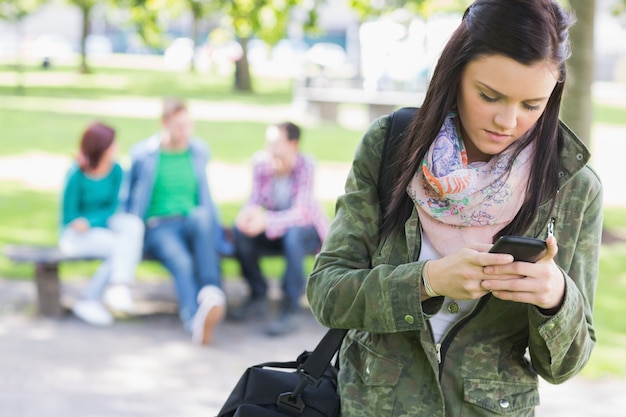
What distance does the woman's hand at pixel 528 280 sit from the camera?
1.87 metres

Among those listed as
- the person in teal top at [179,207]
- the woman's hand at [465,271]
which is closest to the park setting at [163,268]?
the person in teal top at [179,207]

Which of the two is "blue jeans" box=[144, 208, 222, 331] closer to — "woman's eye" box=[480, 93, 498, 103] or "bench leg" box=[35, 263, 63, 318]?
"bench leg" box=[35, 263, 63, 318]

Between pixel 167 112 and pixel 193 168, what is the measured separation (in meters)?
0.49

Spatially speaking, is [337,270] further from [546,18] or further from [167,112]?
[167,112]

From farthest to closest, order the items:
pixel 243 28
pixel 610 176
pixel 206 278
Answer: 1. pixel 610 176
2. pixel 243 28
3. pixel 206 278

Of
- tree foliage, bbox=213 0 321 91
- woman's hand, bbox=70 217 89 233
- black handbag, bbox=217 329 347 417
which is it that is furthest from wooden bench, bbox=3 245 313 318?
black handbag, bbox=217 329 347 417

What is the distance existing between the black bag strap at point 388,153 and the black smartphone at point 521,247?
36 centimetres

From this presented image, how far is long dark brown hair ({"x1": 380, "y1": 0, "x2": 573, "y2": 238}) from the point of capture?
6.48 feet

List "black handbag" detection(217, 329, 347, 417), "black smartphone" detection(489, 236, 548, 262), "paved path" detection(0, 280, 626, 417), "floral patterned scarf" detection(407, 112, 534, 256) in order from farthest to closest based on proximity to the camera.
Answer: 1. "paved path" detection(0, 280, 626, 417)
2. "black handbag" detection(217, 329, 347, 417)
3. "floral patterned scarf" detection(407, 112, 534, 256)
4. "black smartphone" detection(489, 236, 548, 262)

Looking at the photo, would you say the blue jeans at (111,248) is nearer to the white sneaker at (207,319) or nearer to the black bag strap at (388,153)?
the white sneaker at (207,319)

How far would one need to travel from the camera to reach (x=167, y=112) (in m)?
7.72

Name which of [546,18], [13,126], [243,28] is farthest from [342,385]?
[13,126]

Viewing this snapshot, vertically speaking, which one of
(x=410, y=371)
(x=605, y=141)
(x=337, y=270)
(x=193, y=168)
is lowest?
(x=605, y=141)

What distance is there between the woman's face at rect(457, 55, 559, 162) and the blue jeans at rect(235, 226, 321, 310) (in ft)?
17.6
